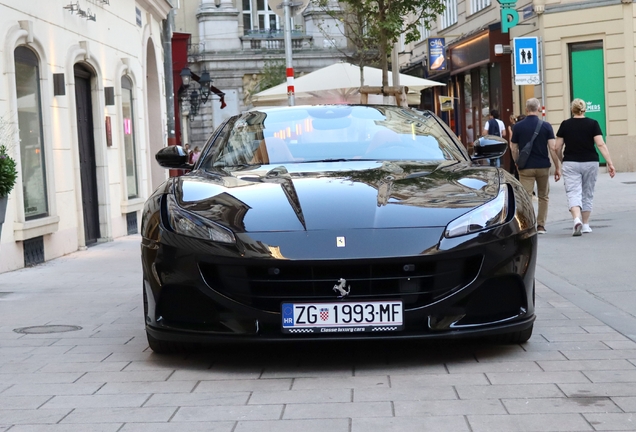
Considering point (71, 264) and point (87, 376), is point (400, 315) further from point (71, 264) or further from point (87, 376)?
point (71, 264)

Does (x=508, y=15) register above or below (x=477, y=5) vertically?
below

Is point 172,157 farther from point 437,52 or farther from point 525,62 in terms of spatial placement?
point 437,52

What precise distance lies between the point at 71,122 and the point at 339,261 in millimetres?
9602

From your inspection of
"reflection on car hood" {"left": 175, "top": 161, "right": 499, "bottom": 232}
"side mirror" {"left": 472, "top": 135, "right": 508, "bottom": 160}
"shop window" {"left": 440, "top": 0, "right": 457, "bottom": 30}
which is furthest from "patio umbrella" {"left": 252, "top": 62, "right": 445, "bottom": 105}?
"shop window" {"left": 440, "top": 0, "right": 457, "bottom": 30}

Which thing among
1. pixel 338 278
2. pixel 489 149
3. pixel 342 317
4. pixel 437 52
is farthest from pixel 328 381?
pixel 437 52

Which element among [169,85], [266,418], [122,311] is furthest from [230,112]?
[266,418]

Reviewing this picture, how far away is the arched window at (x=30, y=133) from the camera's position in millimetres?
11711

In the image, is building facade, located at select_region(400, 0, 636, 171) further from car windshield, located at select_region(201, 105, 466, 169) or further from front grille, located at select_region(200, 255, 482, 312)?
front grille, located at select_region(200, 255, 482, 312)

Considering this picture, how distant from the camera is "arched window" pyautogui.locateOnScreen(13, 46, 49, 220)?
11711 mm

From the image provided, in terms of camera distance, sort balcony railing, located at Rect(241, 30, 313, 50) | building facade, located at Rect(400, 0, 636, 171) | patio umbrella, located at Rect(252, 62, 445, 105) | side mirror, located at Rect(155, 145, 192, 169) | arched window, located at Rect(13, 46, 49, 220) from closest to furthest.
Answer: side mirror, located at Rect(155, 145, 192, 169) → arched window, located at Rect(13, 46, 49, 220) → patio umbrella, located at Rect(252, 62, 445, 105) → building facade, located at Rect(400, 0, 636, 171) → balcony railing, located at Rect(241, 30, 313, 50)

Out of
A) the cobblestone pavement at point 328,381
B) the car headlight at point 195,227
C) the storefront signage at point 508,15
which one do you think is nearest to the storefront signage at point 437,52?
the storefront signage at point 508,15

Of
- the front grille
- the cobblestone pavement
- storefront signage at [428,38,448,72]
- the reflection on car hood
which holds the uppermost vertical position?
storefront signage at [428,38,448,72]

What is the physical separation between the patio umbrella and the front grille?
51.2 feet

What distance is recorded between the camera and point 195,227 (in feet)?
16.4
